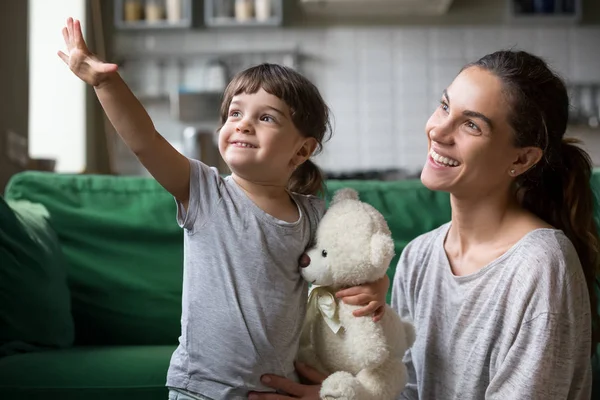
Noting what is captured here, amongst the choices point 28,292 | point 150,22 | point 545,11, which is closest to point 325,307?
point 28,292

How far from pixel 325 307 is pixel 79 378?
2.04ft

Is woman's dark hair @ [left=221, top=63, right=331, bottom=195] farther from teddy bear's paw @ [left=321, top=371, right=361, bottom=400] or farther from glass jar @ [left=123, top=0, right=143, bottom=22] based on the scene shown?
glass jar @ [left=123, top=0, right=143, bottom=22]

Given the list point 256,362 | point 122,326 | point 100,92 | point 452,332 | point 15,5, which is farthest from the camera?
point 15,5

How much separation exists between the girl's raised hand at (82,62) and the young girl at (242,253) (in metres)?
0.16

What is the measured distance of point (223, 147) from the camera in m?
1.12

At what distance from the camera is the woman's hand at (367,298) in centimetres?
115

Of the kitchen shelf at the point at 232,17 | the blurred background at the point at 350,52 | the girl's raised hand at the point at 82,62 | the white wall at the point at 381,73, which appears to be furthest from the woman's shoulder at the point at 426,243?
the kitchen shelf at the point at 232,17

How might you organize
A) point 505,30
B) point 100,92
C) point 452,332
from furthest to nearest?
1. point 505,30
2. point 452,332
3. point 100,92

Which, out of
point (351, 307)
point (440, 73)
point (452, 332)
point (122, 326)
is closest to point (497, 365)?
point (452, 332)

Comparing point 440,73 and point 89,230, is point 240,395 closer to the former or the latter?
point 89,230

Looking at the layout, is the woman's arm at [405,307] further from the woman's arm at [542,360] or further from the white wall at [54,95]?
the white wall at [54,95]

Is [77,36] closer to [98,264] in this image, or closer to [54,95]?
[98,264]

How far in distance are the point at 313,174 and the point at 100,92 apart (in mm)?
468

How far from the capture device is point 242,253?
3.60 ft
